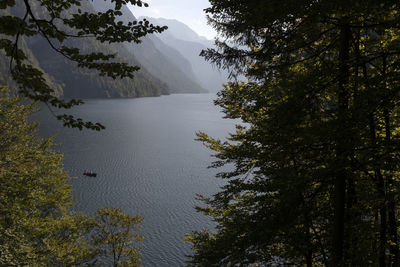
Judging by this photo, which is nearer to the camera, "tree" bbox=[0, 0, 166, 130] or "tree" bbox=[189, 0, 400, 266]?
"tree" bbox=[0, 0, 166, 130]

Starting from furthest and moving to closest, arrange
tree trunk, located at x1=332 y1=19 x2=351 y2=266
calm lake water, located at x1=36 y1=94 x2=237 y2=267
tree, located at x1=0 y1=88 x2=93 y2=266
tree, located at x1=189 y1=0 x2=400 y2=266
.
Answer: calm lake water, located at x1=36 y1=94 x2=237 y2=267 → tree, located at x1=0 y1=88 x2=93 y2=266 → tree, located at x1=189 y1=0 x2=400 y2=266 → tree trunk, located at x1=332 y1=19 x2=351 y2=266

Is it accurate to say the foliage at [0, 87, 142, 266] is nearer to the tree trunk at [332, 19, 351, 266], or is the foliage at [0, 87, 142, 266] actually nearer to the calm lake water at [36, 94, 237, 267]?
the calm lake water at [36, 94, 237, 267]

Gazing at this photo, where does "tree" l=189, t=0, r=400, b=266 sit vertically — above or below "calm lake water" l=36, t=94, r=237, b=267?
above

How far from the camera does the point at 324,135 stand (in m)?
4.91

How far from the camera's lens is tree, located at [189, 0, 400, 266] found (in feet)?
16.1

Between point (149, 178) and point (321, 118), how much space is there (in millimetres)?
40001

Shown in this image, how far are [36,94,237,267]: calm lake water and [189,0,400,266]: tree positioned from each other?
1696 centimetres

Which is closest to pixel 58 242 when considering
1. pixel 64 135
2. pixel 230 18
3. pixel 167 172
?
pixel 230 18

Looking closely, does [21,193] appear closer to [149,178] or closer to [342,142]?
[342,142]

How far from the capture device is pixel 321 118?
6.96 m

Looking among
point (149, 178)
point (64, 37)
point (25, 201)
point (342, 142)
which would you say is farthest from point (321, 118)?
point (149, 178)

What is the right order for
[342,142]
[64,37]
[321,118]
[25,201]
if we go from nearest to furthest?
[64,37]
[342,142]
[321,118]
[25,201]

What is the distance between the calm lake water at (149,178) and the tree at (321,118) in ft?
55.7

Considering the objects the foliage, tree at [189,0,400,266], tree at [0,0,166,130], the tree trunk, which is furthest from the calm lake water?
the tree trunk
